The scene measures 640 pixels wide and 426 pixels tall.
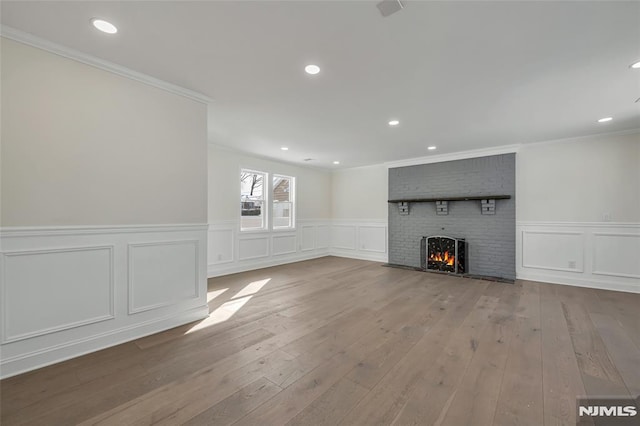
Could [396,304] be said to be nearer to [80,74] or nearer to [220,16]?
[220,16]

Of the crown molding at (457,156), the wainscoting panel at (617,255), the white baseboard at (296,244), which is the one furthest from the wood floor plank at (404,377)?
the white baseboard at (296,244)

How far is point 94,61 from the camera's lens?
226 cm

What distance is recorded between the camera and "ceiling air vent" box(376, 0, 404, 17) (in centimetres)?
160

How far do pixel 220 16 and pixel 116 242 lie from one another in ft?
6.83

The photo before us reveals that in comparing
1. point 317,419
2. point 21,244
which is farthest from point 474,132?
point 21,244

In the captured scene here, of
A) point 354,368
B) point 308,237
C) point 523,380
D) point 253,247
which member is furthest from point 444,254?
point 354,368

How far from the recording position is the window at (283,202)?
648cm

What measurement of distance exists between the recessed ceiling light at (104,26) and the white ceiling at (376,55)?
4 centimetres

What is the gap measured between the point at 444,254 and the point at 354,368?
4.26 m

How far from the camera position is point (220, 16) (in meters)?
1.77

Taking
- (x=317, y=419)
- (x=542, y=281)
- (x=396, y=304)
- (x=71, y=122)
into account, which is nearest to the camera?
(x=317, y=419)

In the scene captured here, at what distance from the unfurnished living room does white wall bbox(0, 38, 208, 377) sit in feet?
0.05

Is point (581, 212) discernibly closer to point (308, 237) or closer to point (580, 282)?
point (580, 282)

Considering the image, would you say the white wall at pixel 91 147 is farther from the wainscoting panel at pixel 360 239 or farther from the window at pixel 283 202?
the wainscoting panel at pixel 360 239
